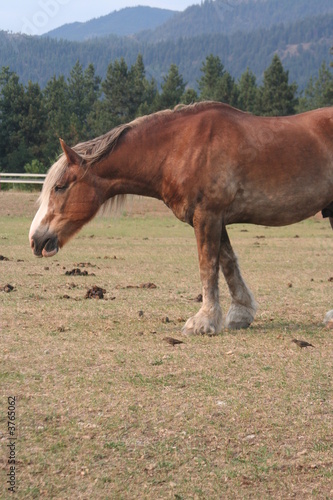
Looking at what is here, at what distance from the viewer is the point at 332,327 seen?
731 centimetres

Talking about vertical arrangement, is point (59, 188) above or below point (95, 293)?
above

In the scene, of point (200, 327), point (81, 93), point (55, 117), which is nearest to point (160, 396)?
point (200, 327)

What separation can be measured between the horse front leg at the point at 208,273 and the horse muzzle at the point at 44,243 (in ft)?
4.72

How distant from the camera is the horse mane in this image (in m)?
7.15

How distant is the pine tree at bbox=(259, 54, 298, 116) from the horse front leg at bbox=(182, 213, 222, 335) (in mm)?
59535

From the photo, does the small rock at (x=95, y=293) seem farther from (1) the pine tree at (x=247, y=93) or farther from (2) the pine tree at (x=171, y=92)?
(2) the pine tree at (x=171, y=92)

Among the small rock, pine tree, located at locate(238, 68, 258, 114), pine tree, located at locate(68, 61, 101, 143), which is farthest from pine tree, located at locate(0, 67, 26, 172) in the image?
the small rock

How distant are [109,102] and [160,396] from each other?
69.7 m

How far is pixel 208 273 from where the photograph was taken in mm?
7172

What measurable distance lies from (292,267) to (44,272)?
14.8 ft

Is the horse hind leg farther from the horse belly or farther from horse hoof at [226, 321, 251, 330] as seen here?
the horse belly

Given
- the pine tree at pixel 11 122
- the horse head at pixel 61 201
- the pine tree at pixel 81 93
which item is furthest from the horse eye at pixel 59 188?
the pine tree at pixel 81 93

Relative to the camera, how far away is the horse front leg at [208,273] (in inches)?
277

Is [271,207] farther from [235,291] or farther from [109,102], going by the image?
[109,102]
